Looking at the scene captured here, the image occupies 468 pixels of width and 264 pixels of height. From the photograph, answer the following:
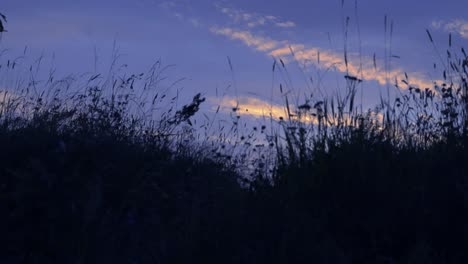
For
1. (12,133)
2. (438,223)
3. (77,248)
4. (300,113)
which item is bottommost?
(77,248)

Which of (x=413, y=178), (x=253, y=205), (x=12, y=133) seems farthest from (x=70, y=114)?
(x=413, y=178)

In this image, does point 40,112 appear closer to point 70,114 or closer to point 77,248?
point 70,114

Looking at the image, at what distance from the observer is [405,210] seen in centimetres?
430

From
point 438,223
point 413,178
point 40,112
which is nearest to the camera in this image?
point 438,223

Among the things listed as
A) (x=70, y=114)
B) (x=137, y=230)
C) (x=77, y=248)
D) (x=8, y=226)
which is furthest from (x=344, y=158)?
(x=70, y=114)

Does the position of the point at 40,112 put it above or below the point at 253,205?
above

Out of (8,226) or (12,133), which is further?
(12,133)

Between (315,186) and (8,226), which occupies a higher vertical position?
(315,186)

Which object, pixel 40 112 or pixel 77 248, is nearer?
pixel 77 248

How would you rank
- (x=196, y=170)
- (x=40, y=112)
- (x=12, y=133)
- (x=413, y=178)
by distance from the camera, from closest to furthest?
(x=413, y=178)
(x=12, y=133)
(x=196, y=170)
(x=40, y=112)

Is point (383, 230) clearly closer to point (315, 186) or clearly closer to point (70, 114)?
point (315, 186)

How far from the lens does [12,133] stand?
18.1ft

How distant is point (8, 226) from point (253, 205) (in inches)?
69.2

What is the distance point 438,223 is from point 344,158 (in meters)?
0.86
